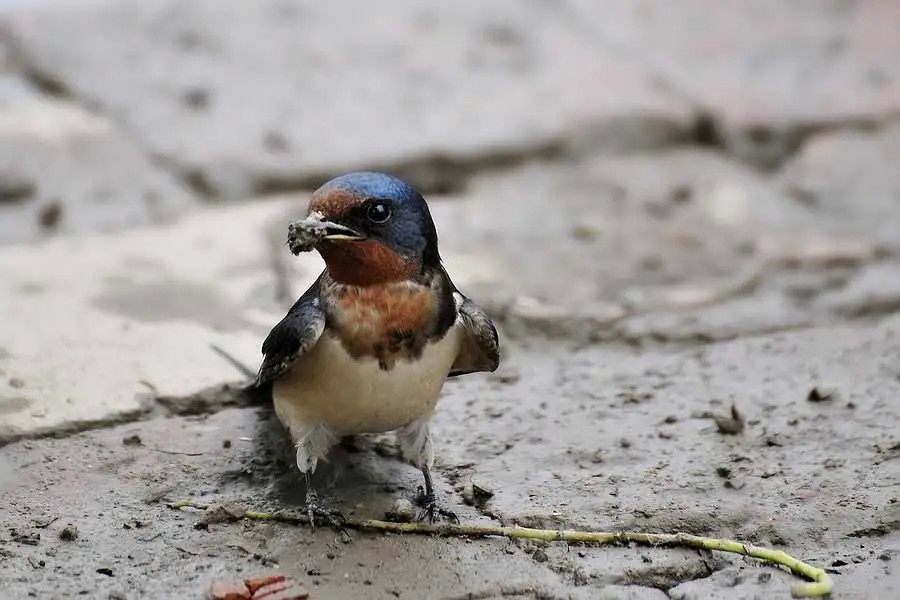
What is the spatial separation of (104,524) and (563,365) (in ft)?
4.54

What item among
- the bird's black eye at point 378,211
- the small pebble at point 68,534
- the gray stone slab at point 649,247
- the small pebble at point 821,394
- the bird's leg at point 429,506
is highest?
the gray stone slab at point 649,247

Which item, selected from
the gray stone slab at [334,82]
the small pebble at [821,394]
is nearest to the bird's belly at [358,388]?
the small pebble at [821,394]

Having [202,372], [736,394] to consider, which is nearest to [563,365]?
[736,394]

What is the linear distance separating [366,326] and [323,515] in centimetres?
41

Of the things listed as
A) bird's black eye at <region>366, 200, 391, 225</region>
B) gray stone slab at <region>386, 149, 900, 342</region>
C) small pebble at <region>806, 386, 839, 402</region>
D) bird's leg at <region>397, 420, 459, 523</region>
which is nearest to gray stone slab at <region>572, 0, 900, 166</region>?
gray stone slab at <region>386, 149, 900, 342</region>

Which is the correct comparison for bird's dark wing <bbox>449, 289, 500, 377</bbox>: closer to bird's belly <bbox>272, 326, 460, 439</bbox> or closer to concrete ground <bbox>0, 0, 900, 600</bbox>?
bird's belly <bbox>272, 326, 460, 439</bbox>

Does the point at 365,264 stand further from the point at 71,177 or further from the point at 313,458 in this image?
the point at 71,177

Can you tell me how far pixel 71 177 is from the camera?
4.71m

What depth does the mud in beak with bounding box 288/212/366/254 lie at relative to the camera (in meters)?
2.57

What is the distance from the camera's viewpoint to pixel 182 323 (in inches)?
147

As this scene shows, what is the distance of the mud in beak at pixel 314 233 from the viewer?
2574 millimetres

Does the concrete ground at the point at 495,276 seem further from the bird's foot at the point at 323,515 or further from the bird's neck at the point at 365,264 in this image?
the bird's neck at the point at 365,264

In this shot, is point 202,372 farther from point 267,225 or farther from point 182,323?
point 267,225

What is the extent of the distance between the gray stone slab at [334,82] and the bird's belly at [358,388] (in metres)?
2.10
